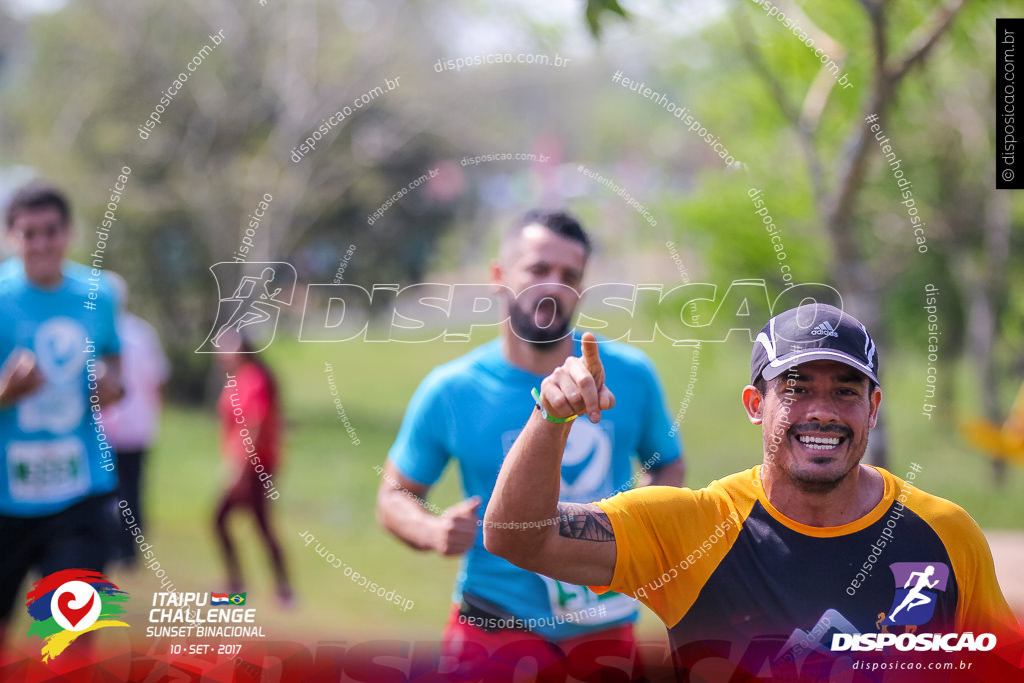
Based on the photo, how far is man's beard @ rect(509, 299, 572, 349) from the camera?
2.82m

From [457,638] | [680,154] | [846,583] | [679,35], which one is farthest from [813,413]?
[680,154]

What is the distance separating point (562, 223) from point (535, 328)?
0.98 feet

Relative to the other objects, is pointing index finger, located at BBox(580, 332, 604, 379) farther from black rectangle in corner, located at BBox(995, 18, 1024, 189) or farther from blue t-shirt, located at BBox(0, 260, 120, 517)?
blue t-shirt, located at BBox(0, 260, 120, 517)

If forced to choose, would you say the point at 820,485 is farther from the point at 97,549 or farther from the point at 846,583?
the point at 97,549

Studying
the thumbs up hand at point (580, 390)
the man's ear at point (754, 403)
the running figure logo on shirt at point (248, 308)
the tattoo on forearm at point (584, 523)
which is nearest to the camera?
the thumbs up hand at point (580, 390)

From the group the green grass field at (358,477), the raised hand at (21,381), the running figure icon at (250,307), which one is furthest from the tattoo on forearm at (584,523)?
the raised hand at (21,381)

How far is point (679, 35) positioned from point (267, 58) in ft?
23.7

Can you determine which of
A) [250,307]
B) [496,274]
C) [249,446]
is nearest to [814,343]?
[496,274]

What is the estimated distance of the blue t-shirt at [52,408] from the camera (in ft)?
11.5

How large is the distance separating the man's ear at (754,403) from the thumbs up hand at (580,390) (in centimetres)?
48

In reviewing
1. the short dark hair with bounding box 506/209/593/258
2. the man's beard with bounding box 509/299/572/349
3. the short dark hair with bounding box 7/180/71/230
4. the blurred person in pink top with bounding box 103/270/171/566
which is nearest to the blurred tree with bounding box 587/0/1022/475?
the short dark hair with bounding box 506/209/593/258

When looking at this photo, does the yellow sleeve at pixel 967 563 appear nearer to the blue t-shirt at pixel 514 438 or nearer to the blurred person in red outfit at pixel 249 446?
the blue t-shirt at pixel 514 438

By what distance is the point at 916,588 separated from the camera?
209 cm

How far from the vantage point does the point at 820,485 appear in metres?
2.06
